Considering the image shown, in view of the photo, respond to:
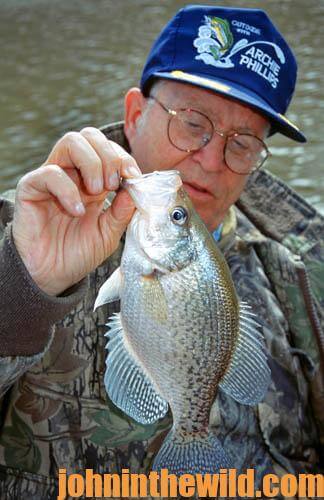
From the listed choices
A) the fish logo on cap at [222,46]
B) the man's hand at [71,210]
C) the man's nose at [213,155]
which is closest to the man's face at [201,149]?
the man's nose at [213,155]

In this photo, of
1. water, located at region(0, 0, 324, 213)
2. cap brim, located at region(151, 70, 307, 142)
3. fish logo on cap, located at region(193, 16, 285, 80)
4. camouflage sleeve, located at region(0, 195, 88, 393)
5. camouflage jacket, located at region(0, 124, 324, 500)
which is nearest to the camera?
camouflage sleeve, located at region(0, 195, 88, 393)

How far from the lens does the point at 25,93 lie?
11.7 metres

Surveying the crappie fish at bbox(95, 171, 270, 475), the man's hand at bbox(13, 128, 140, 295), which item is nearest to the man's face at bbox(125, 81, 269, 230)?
the man's hand at bbox(13, 128, 140, 295)

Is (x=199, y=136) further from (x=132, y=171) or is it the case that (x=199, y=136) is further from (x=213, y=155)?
(x=132, y=171)

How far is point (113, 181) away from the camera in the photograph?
1.88m

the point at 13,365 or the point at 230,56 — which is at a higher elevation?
the point at 230,56

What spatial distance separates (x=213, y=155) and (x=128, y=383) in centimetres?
130

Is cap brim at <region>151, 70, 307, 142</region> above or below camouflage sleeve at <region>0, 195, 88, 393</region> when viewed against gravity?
above

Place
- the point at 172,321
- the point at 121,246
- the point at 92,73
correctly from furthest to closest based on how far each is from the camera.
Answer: the point at 92,73
the point at 121,246
the point at 172,321

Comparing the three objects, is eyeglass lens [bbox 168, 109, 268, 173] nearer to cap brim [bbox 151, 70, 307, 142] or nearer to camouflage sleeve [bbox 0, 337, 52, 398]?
cap brim [bbox 151, 70, 307, 142]

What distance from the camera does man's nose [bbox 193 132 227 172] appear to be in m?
2.88

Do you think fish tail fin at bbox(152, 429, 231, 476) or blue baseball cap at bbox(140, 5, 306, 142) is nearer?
fish tail fin at bbox(152, 429, 231, 476)

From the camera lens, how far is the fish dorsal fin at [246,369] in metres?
2.00

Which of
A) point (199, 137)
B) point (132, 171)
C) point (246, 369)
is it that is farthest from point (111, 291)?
point (199, 137)
